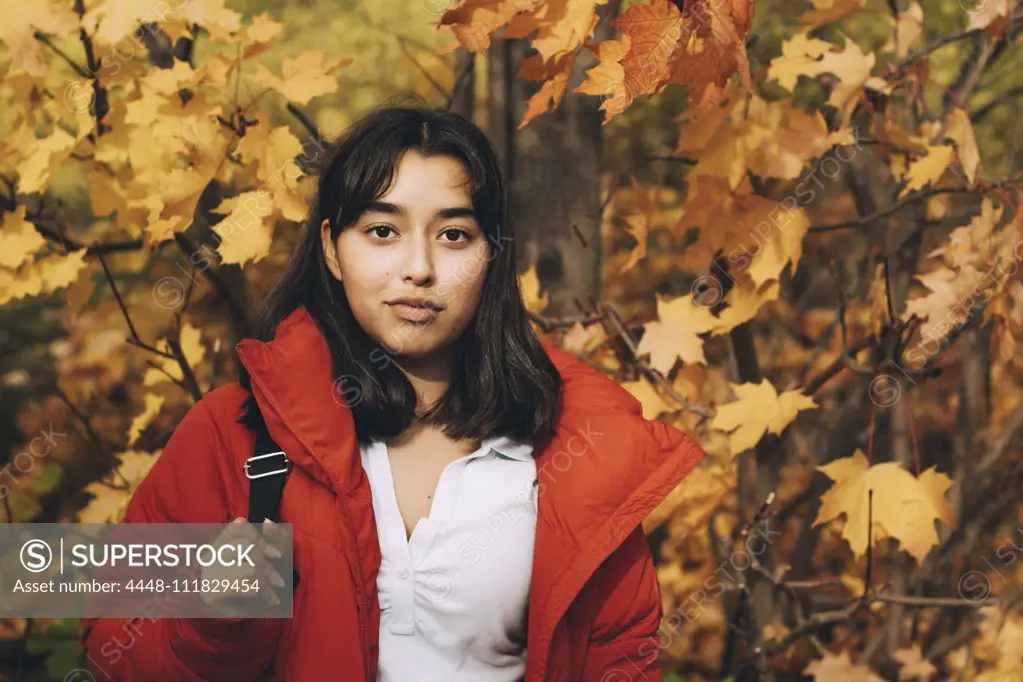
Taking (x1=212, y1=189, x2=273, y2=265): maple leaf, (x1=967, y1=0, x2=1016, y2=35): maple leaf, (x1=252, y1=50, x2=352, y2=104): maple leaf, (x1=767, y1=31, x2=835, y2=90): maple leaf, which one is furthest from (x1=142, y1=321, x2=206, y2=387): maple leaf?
(x1=967, y1=0, x2=1016, y2=35): maple leaf

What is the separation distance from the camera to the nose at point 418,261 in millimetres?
1861

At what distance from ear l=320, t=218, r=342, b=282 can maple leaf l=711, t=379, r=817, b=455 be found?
3.62 ft

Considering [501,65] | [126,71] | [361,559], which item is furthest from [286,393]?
[501,65]

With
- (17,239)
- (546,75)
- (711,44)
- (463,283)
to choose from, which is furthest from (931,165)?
(17,239)

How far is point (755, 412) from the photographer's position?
2633 millimetres

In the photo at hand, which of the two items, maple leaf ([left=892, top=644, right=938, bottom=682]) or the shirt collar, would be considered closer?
the shirt collar

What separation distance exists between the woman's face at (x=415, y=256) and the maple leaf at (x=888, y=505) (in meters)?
1.07

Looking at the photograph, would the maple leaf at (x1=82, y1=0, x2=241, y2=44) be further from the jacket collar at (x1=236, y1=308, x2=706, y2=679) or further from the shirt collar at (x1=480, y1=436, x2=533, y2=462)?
the shirt collar at (x1=480, y1=436, x2=533, y2=462)

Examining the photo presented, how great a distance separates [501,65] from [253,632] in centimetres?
189

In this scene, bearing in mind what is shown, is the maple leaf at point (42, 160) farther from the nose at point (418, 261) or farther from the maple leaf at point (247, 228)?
the nose at point (418, 261)

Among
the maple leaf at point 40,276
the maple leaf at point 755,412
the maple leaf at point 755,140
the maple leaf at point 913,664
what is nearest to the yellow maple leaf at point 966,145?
the maple leaf at point 755,140

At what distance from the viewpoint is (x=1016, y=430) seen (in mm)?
3504

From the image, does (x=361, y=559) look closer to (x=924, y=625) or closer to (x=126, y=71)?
(x=126, y=71)

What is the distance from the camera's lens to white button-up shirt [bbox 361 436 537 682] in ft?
6.02
